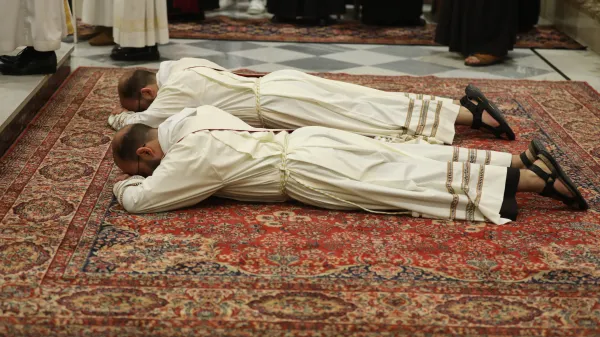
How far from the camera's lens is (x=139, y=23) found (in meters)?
6.32

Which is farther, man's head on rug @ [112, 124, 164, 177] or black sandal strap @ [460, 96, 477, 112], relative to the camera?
black sandal strap @ [460, 96, 477, 112]

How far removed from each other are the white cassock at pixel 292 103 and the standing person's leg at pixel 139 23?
6.20ft

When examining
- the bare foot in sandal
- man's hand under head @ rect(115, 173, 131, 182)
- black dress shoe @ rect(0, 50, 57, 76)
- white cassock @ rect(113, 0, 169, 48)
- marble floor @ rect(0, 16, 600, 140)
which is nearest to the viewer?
the bare foot in sandal

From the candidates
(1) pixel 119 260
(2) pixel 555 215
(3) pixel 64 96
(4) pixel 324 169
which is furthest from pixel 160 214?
(3) pixel 64 96

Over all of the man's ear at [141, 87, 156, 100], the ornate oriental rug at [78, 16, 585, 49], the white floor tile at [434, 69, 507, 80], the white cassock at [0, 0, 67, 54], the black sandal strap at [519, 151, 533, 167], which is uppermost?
the white cassock at [0, 0, 67, 54]

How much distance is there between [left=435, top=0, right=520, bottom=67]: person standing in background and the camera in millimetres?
6746

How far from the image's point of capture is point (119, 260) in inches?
129

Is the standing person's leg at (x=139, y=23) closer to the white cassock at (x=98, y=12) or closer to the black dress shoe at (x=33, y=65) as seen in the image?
the white cassock at (x=98, y=12)

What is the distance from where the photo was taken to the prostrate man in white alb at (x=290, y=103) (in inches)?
171

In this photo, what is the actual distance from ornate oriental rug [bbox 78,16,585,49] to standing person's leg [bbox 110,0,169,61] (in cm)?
123

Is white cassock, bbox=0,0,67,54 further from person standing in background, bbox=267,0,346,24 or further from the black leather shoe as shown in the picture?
person standing in background, bbox=267,0,346,24

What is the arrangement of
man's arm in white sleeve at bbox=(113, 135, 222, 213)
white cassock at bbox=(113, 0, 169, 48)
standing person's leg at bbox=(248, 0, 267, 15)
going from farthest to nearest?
standing person's leg at bbox=(248, 0, 267, 15) → white cassock at bbox=(113, 0, 169, 48) → man's arm in white sleeve at bbox=(113, 135, 222, 213)

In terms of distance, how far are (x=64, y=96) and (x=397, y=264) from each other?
3.05 meters

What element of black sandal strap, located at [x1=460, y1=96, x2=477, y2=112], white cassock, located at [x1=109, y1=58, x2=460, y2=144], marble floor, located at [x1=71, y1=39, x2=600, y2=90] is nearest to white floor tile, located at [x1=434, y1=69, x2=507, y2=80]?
marble floor, located at [x1=71, y1=39, x2=600, y2=90]
